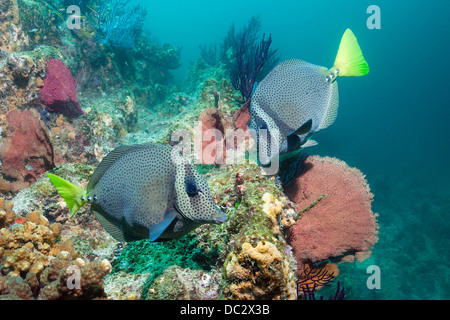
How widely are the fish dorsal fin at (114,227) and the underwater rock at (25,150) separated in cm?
269

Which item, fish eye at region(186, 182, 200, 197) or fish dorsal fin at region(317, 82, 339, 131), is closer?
fish eye at region(186, 182, 200, 197)

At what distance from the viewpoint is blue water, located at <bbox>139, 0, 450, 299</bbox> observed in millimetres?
11875

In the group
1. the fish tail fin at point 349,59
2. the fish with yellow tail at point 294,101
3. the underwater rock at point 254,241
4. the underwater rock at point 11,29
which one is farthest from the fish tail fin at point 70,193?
the underwater rock at point 11,29

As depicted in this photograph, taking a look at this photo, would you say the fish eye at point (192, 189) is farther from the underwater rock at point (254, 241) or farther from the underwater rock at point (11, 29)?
the underwater rock at point (11, 29)

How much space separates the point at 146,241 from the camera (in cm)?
A: 260

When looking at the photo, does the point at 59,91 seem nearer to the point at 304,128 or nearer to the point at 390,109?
the point at 304,128

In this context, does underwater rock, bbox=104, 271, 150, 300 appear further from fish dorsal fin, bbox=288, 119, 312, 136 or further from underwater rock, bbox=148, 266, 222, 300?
fish dorsal fin, bbox=288, 119, 312, 136

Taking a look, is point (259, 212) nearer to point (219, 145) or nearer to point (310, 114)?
point (310, 114)

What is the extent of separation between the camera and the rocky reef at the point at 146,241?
1743 millimetres

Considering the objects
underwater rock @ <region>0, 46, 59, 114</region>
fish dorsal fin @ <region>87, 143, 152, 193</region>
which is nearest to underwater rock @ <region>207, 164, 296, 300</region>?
fish dorsal fin @ <region>87, 143, 152, 193</region>

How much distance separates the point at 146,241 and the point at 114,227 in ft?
3.11

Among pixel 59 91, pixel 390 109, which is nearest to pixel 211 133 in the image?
pixel 59 91

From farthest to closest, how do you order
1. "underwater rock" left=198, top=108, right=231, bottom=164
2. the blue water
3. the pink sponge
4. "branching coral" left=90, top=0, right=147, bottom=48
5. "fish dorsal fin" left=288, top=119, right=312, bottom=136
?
the blue water, "branching coral" left=90, top=0, right=147, bottom=48, the pink sponge, "underwater rock" left=198, top=108, right=231, bottom=164, "fish dorsal fin" left=288, top=119, right=312, bottom=136
